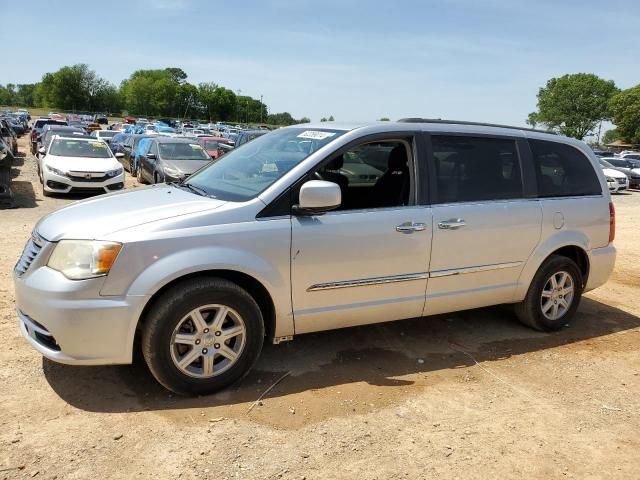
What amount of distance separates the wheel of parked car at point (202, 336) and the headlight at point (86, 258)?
392 mm

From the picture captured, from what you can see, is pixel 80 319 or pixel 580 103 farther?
pixel 580 103

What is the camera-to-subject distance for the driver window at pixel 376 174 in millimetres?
4066

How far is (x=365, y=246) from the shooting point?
12.6 feet

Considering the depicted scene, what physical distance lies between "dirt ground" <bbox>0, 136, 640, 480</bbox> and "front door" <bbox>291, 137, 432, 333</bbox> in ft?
1.57

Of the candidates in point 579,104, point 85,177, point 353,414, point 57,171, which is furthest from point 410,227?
point 579,104

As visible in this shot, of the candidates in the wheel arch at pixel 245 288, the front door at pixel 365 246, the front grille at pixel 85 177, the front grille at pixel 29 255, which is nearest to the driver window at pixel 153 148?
the front grille at pixel 85 177

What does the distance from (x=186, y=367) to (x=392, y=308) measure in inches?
63.1

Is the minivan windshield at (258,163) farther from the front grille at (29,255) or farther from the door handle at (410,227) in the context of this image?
the front grille at (29,255)

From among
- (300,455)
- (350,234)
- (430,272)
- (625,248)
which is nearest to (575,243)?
(430,272)

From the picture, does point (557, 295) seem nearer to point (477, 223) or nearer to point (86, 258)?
point (477, 223)

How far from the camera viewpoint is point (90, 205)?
380cm

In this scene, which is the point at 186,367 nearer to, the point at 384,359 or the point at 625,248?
the point at 384,359

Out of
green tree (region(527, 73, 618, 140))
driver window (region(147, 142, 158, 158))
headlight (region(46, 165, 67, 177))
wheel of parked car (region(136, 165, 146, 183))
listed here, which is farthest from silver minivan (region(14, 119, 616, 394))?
green tree (region(527, 73, 618, 140))

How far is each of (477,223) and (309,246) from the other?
4.99 feet
